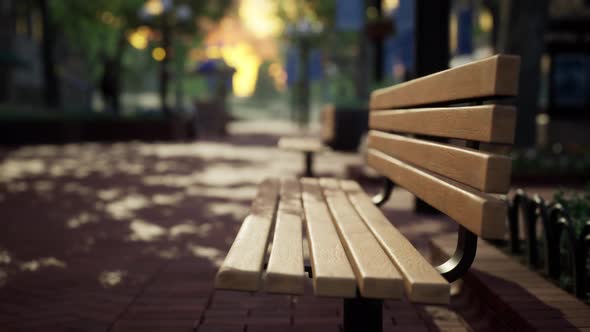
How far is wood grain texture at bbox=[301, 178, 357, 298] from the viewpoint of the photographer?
5.59 feet

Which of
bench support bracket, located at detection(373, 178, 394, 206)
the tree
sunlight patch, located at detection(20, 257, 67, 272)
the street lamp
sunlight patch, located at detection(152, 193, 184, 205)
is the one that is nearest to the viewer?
bench support bracket, located at detection(373, 178, 394, 206)

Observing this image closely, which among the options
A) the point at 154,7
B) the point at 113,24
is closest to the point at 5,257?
the point at 154,7

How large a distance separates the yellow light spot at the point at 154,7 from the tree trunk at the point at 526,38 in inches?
523

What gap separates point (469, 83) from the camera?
2066 millimetres

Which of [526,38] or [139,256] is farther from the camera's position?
[526,38]

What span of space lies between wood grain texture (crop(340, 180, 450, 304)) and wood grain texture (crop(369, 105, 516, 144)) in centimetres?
41

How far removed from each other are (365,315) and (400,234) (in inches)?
15.2

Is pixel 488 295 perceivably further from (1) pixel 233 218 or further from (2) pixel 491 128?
(1) pixel 233 218

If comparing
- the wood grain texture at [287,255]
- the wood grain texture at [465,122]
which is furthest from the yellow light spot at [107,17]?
the wood grain texture at [287,255]

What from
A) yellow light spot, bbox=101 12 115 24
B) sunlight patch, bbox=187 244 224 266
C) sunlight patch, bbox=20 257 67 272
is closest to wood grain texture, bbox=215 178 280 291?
sunlight patch, bbox=187 244 224 266

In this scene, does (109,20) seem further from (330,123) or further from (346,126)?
(346,126)

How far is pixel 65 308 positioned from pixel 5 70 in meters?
25.9

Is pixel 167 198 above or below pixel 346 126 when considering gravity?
below

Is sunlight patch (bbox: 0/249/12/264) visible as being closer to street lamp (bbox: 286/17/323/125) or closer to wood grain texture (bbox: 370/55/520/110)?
wood grain texture (bbox: 370/55/520/110)
